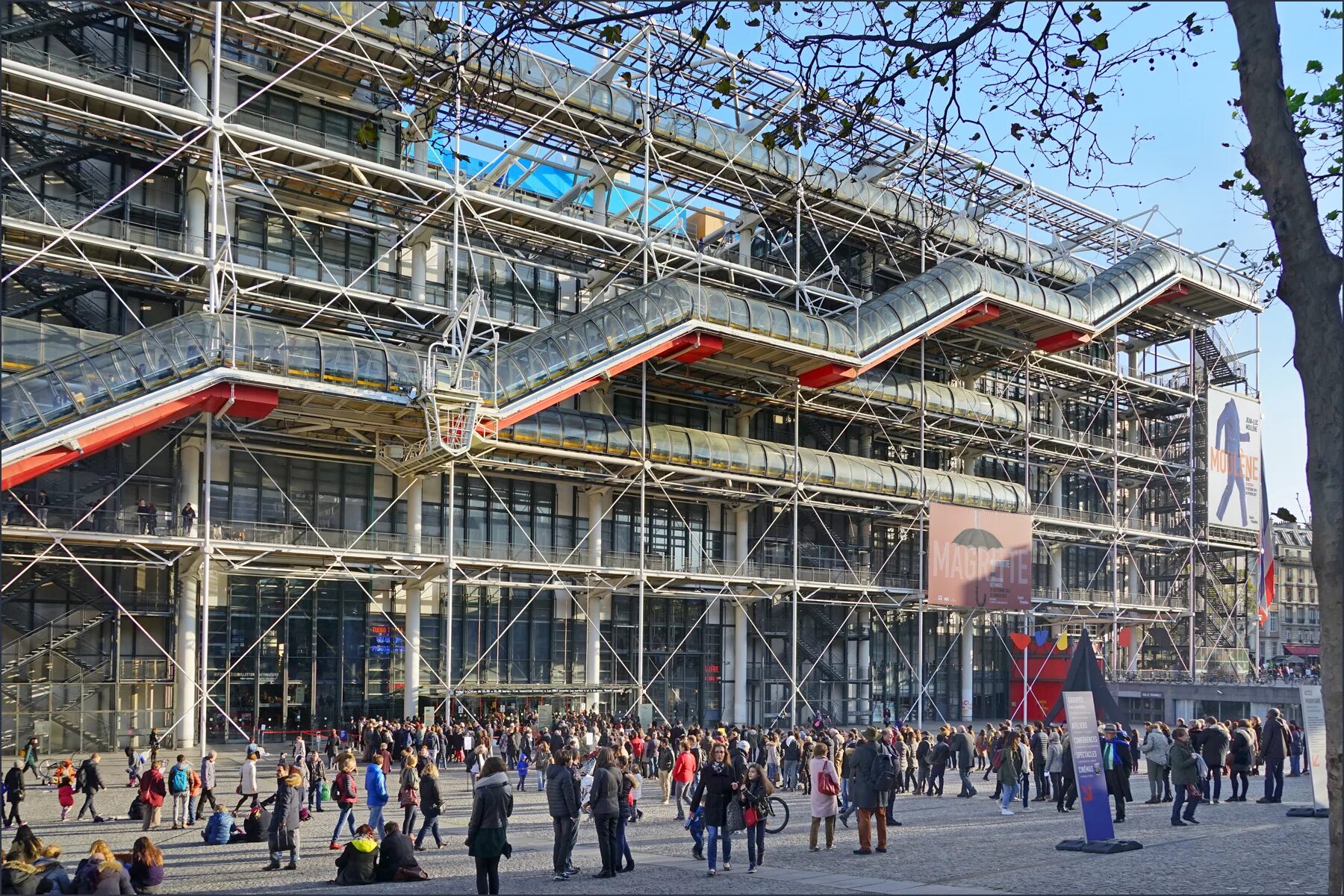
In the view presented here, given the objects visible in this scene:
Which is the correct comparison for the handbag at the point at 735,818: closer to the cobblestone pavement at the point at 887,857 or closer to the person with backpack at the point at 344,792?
the cobblestone pavement at the point at 887,857

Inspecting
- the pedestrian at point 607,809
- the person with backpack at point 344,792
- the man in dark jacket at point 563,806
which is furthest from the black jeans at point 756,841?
the person with backpack at point 344,792

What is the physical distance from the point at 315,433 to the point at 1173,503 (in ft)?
108

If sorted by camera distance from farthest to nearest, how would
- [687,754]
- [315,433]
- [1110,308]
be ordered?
1. [1110,308]
2. [315,433]
3. [687,754]

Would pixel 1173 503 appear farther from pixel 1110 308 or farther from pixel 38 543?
pixel 38 543

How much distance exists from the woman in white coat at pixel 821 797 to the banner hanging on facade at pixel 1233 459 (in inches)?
1416

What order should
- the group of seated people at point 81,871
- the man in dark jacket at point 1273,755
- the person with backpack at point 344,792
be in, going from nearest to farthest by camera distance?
the group of seated people at point 81,871
the person with backpack at point 344,792
the man in dark jacket at point 1273,755

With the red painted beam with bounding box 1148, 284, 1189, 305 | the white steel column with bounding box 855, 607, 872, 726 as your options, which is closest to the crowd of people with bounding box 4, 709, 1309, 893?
the white steel column with bounding box 855, 607, 872, 726

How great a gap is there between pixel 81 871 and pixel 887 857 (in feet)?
25.8

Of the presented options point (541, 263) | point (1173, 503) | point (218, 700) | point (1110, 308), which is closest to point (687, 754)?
point (218, 700)

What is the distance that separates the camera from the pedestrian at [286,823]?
1355cm

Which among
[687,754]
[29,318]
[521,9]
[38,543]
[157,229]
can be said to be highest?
[157,229]

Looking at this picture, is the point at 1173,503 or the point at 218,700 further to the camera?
the point at 1173,503

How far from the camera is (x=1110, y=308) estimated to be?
41188 mm

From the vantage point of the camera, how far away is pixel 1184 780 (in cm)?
1677
